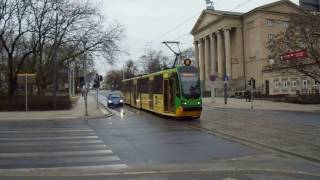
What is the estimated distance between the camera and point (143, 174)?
11.4m

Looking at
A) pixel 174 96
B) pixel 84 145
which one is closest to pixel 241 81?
pixel 174 96

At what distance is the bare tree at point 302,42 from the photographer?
5038 cm

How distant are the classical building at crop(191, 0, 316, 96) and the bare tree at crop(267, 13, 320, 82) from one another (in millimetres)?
29511

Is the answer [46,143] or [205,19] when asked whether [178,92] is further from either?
[205,19]

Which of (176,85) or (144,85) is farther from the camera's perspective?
(144,85)

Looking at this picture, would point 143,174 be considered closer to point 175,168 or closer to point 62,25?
point 175,168

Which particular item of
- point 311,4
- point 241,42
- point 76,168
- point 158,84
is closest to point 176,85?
point 158,84

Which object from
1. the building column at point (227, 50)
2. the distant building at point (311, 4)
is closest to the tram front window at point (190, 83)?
the distant building at point (311, 4)

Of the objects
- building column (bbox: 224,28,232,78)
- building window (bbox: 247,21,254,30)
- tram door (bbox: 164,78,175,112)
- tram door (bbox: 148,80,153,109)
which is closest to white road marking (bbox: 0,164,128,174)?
tram door (bbox: 164,78,175,112)

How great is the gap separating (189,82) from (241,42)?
7592 centimetres

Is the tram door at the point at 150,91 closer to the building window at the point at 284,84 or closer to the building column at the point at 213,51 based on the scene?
the building window at the point at 284,84

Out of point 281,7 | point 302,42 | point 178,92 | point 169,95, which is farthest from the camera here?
point 281,7

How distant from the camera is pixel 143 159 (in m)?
14.3

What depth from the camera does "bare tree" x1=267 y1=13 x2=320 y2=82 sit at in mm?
50375
